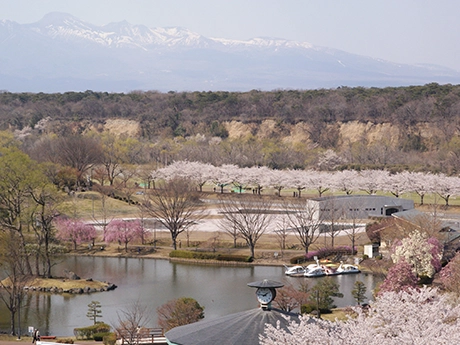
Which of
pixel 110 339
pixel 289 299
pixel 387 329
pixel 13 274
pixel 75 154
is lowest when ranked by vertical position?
pixel 110 339

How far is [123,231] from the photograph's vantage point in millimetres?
42656

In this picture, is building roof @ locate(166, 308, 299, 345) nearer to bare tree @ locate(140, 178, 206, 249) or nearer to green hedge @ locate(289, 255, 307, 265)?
green hedge @ locate(289, 255, 307, 265)

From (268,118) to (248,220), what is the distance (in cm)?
5684

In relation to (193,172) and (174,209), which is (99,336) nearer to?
(174,209)

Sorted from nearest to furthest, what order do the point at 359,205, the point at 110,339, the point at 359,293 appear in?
the point at 110,339
the point at 359,293
the point at 359,205

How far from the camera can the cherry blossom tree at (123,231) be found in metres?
42.7

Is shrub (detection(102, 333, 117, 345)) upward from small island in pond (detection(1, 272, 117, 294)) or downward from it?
upward

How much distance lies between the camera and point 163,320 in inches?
972

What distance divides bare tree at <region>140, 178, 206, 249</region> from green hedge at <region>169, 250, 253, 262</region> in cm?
157

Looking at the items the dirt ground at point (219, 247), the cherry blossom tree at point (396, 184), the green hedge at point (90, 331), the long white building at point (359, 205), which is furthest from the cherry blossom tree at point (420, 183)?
the green hedge at point (90, 331)

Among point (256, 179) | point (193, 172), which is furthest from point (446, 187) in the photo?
point (193, 172)

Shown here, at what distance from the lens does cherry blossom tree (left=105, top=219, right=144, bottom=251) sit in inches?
1679

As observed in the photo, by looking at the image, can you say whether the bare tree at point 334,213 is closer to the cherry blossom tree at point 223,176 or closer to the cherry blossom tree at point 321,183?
the cherry blossom tree at point 321,183

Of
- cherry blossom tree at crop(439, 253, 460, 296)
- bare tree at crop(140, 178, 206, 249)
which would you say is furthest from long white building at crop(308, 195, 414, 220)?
cherry blossom tree at crop(439, 253, 460, 296)
